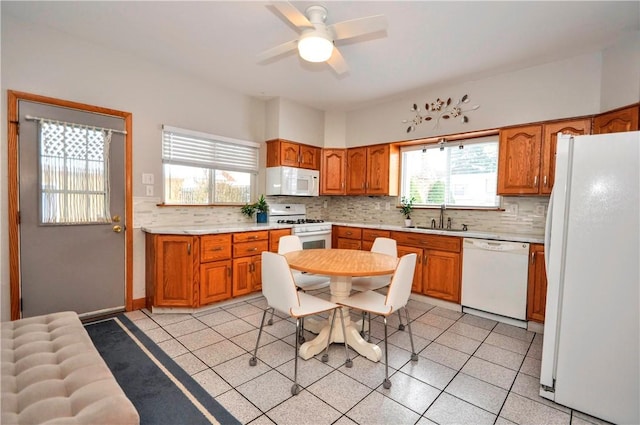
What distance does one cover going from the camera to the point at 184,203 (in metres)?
3.72

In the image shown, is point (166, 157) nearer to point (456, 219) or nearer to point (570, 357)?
point (456, 219)

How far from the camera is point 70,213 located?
289 cm

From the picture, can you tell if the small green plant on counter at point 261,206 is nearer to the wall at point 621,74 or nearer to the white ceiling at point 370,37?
the white ceiling at point 370,37

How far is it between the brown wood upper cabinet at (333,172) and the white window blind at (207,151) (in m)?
1.13

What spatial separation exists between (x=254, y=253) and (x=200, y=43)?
2328 millimetres

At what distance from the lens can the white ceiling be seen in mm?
2309

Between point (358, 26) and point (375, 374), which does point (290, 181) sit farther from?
point (375, 374)

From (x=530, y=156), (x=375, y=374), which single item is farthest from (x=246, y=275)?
(x=530, y=156)

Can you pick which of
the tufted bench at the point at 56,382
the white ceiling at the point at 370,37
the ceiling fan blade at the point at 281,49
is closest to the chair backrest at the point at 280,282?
the tufted bench at the point at 56,382

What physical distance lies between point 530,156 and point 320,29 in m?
2.63

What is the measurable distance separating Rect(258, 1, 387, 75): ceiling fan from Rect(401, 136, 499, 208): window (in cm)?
242

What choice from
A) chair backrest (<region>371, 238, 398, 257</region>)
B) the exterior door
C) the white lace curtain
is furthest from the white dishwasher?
the white lace curtain

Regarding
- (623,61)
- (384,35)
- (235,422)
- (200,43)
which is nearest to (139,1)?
(200,43)

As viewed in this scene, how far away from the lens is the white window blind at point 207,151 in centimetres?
357
